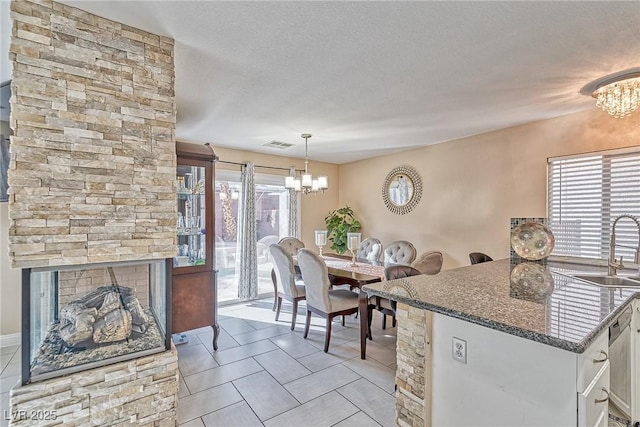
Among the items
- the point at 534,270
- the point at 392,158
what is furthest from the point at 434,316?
the point at 392,158

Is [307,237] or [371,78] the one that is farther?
[307,237]

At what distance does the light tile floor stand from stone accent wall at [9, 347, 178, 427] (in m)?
0.39

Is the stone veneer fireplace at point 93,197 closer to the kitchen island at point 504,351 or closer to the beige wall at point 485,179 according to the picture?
the kitchen island at point 504,351

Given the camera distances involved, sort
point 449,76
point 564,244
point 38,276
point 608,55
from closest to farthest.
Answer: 1. point 38,276
2. point 608,55
3. point 449,76
4. point 564,244

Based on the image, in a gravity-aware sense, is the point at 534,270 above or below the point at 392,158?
below

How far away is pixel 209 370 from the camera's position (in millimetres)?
2623

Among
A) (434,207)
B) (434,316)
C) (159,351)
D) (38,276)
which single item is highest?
(434,207)

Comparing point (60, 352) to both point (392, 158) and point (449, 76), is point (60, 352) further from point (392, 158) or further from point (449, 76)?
point (392, 158)

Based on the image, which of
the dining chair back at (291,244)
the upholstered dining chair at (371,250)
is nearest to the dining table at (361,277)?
the upholstered dining chair at (371,250)

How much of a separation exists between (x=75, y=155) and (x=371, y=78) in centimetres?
201

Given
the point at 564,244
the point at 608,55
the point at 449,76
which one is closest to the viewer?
the point at 608,55

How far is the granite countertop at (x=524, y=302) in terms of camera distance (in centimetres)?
110

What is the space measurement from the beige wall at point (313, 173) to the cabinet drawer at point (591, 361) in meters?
4.47

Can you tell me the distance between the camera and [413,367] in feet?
5.26
